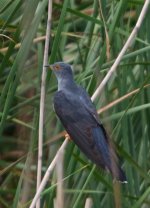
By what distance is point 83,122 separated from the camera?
3572mm

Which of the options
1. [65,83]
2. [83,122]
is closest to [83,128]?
[83,122]

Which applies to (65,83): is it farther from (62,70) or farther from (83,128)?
(83,128)

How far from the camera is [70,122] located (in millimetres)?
3609

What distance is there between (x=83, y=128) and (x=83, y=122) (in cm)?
6

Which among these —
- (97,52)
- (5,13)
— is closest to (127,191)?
(97,52)

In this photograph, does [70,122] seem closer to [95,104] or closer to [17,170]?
[95,104]

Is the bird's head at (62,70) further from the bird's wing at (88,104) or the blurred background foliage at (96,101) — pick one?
the bird's wing at (88,104)

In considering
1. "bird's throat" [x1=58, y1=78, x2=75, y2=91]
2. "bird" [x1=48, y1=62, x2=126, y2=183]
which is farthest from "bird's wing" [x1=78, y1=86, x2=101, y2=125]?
"bird's throat" [x1=58, y1=78, x2=75, y2=91]

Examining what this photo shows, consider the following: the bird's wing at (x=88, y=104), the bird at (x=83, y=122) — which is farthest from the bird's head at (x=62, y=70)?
the bird's wing at (x=88, y=104)

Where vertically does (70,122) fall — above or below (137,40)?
below

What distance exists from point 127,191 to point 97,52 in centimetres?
82

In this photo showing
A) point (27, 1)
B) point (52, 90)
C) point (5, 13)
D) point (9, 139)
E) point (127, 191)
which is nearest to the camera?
point (27, 1)

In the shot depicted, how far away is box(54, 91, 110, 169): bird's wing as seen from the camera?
3283 millimetres

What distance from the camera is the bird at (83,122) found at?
3199mm
